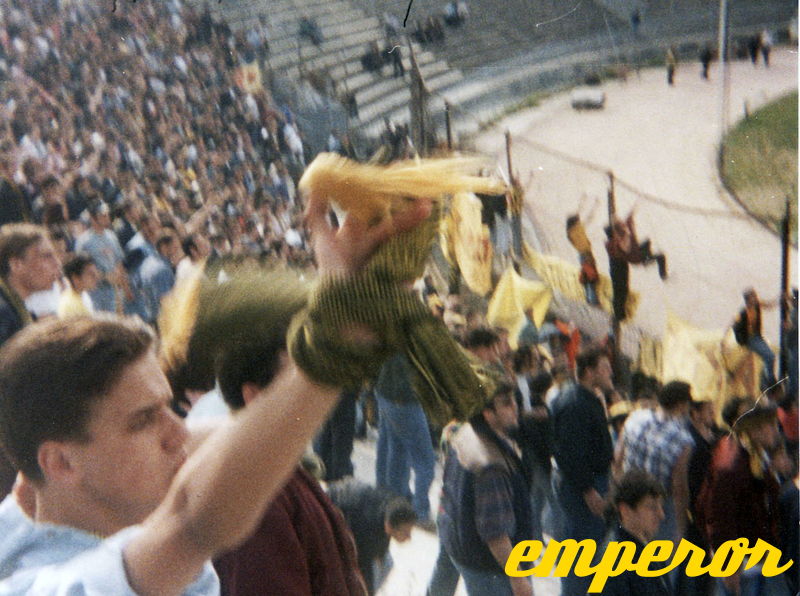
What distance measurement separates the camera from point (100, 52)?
2.17 m

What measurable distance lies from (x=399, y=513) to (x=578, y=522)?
0.39 meters

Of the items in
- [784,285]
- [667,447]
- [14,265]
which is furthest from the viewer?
[14,265]

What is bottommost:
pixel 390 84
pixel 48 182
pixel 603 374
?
pixel 603 374

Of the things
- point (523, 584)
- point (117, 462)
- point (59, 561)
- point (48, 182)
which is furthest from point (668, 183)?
point (59, 561)

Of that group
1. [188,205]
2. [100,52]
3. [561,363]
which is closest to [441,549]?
[561,363]

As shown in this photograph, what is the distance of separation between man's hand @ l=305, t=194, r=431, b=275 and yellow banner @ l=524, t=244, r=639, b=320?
411mm

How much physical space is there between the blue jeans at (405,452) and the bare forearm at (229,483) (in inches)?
13.8

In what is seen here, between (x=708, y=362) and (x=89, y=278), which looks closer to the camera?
(x=708, y=362)

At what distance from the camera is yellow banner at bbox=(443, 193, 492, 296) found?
186 cm

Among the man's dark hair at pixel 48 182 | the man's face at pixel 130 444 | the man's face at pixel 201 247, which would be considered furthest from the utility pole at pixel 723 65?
the man's dark hair at pixel 48 182

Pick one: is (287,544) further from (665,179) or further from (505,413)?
(665,179)

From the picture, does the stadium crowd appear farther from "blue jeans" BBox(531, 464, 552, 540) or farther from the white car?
the white car

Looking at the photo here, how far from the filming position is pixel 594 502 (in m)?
1.97

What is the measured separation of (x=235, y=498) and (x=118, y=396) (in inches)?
20.4
